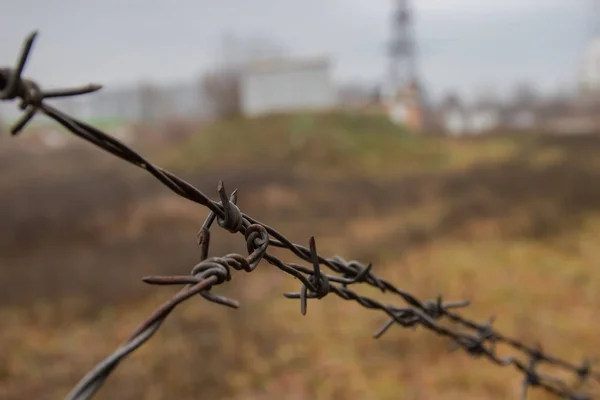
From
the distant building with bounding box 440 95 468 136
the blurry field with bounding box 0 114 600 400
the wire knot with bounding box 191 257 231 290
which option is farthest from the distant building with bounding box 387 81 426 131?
the wire knot with bounding box 191 257 231 290

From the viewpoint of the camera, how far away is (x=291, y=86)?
69.6 ft

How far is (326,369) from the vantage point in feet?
13.8

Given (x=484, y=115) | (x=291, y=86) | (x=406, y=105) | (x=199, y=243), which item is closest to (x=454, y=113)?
(x=484, y=115)

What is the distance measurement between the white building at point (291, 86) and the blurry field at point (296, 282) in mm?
8160

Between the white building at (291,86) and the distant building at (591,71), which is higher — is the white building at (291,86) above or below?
above

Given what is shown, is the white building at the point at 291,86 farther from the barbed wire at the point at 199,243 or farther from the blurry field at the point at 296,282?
the barbed wire at the point at 199,243

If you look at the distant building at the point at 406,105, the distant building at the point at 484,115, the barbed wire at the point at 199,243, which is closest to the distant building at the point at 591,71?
the distant building at the point at 484,115

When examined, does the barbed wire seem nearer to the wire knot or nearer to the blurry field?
the wire knot

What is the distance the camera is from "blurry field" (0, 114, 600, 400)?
162 inches

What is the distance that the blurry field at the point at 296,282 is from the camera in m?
4.12

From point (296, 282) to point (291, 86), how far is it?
16173 mm

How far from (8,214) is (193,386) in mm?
6346

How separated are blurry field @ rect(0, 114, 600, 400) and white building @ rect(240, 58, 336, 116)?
26.8 feet

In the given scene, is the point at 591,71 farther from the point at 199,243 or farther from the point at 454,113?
the point at 199,243
